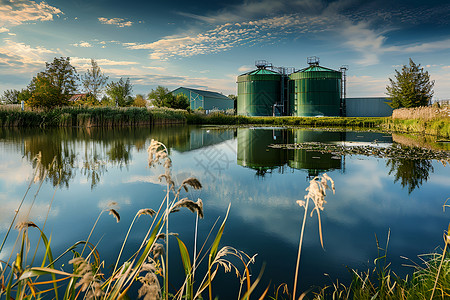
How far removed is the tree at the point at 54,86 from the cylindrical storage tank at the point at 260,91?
771 inches

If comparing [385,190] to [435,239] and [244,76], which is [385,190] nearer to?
[435,239]

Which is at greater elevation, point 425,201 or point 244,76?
point 244,76

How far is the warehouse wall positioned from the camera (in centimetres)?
3909

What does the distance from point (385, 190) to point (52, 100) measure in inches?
1171

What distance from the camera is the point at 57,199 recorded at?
438 cm

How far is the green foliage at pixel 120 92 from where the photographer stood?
38.2 meters

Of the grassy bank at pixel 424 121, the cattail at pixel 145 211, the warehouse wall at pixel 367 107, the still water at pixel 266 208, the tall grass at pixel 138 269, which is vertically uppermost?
the warehouse wall at pixel 367 107

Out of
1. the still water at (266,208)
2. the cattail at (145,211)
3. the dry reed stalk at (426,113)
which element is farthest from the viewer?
the dry reed stalk at (426,113)

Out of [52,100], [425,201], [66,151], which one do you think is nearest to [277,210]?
[425,201]

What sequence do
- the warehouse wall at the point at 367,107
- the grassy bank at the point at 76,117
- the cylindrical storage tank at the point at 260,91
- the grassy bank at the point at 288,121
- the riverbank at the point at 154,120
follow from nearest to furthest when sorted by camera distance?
the riverbank at the point at 154,120
the grassy bank at the point at 76,117
the grassy bank at the point at 288,121
the cylindrical storage tank at the point at 260,91
the warehouse wall at the point at 367,107

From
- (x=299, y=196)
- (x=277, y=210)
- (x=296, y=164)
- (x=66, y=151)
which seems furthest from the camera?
(x=66, y=151)

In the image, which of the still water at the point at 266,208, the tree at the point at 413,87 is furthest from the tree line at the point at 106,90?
the still water at the point at 266,208

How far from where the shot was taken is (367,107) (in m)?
39.8

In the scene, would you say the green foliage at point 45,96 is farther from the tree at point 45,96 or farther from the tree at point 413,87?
the tree at point 413,87
